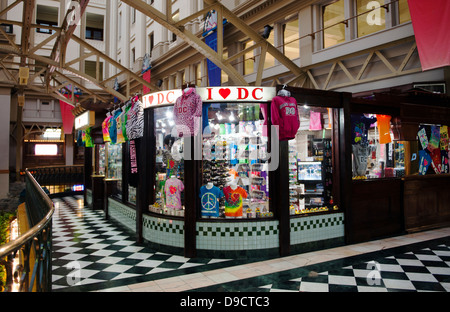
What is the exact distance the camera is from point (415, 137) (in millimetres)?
6754

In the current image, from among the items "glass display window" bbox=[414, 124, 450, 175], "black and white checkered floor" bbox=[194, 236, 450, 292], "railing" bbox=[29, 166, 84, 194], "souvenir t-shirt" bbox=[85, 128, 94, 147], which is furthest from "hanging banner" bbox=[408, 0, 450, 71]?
"railing" bbox=[29, 166, 84, 194]

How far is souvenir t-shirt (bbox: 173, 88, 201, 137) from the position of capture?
4.99m

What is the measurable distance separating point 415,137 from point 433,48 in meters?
2.31

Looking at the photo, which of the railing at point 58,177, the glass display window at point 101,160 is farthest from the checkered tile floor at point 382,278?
the railing at point 58,177

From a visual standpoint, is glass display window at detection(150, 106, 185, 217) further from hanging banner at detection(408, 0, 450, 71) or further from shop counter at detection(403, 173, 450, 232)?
shop counter at detection(403, 173, 450, 232)

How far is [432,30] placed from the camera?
508cm

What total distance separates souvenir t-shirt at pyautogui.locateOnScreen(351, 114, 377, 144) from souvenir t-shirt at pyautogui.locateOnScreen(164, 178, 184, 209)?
365cm

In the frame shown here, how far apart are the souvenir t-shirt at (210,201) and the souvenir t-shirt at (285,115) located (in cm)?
151

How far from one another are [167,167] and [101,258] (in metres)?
1.95

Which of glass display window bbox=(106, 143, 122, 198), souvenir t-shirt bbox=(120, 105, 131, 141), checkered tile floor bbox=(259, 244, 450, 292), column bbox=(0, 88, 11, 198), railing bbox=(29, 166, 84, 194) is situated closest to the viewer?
checkered tile floor bbox=(259, 244, 450, 292)

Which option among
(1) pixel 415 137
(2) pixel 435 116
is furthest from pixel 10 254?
(2) pixel 435 116

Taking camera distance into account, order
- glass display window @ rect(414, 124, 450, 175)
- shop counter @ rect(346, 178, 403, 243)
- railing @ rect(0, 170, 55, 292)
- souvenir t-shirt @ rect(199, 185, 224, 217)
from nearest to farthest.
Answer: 1. railing @ rect(0, 170, 55, 292)
2. souvenir t-shirt @ rect(199, 185, 224, 217)
3. shop counter @ rect(346, 178, 403, 243)
4. glass display window @ rect(414, 124, 450, 175)

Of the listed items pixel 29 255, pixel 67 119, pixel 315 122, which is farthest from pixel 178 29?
pixel 67 119

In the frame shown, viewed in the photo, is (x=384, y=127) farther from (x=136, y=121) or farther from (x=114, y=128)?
(x=114, y=128)
